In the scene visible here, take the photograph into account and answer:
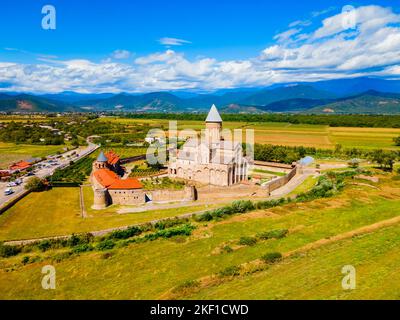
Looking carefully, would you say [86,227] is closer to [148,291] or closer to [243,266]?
[148,291]

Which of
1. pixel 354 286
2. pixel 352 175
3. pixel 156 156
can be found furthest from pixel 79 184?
pixel 352 175

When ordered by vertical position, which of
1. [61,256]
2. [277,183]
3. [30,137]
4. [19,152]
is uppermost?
[30,137]

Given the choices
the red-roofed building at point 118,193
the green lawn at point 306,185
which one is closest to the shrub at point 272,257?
the red-roofed building at point 118,193

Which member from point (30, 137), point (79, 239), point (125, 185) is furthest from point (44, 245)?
point (30, 137)

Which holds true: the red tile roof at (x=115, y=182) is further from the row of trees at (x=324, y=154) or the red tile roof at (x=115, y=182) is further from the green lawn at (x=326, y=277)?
the row of trees at (x=324, y=154)

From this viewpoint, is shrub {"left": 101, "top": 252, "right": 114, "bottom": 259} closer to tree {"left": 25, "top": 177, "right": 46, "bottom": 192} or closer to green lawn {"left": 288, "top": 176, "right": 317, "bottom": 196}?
tree {"left": 25, "top": 177, "right": 46, "bottom": 192}

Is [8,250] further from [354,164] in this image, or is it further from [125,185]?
[354,164]
